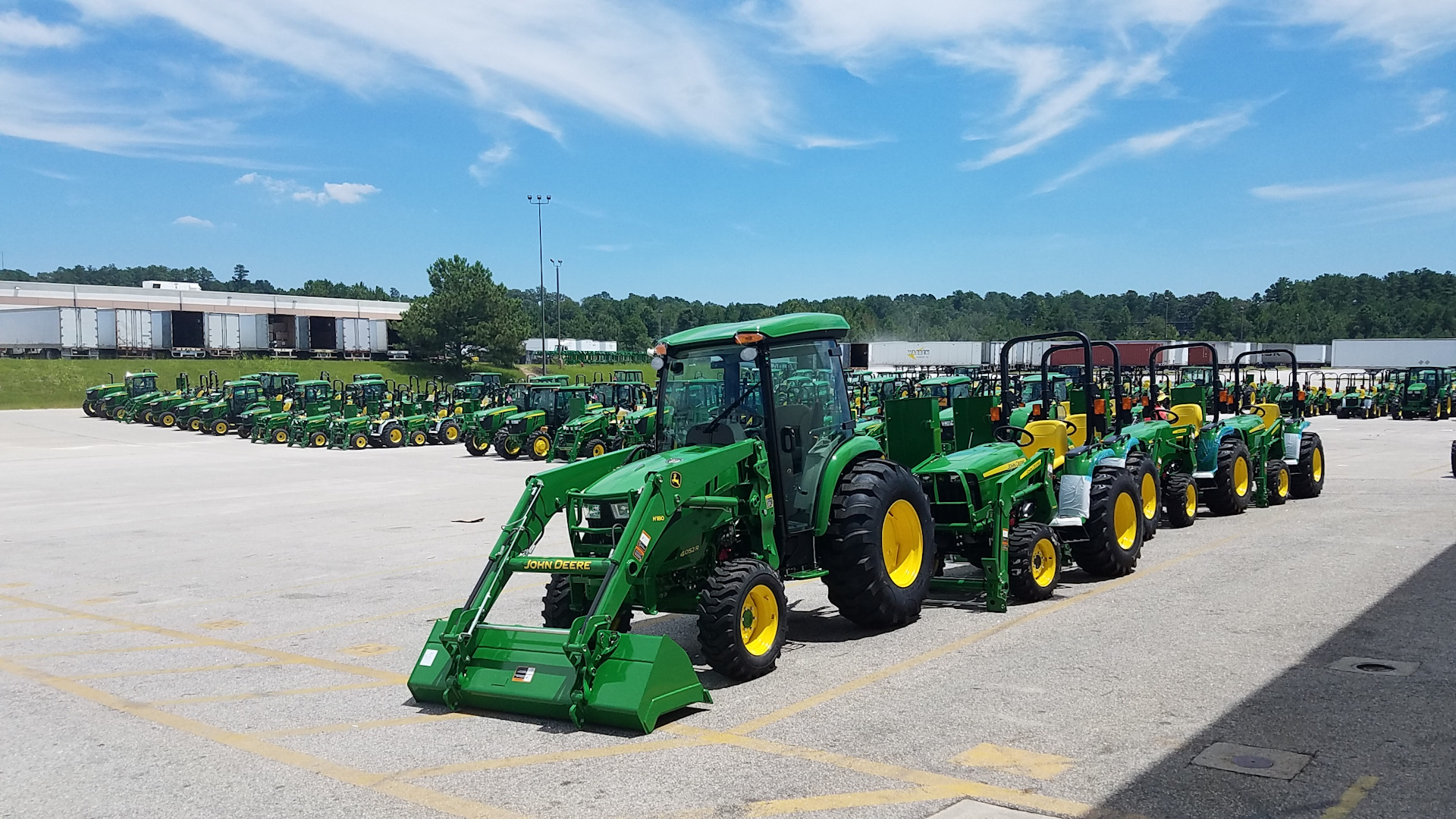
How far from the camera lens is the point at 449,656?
7.03 m

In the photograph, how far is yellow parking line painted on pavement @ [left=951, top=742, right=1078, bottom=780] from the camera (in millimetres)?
5590

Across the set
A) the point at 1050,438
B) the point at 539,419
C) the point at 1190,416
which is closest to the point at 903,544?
the point at 1050,438

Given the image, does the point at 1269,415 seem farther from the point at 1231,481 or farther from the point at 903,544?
the point at 903,544

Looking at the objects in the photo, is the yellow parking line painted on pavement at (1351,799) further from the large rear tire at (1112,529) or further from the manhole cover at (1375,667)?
the large rear tire at (1112,529)

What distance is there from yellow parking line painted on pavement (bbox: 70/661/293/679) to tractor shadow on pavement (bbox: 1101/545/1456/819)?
21.0 ft

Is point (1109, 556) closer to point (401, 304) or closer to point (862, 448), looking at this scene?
point (862, 448)

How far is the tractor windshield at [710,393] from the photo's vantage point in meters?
8.22

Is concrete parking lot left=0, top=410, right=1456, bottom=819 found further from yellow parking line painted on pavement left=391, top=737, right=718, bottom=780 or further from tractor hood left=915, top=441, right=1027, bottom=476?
tractor hood left=915, top=441, right=1027, bottom=476

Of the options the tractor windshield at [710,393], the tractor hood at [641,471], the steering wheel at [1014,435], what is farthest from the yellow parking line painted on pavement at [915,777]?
the steering wheel at [1014,435]

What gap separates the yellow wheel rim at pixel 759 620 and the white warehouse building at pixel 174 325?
66233 mm

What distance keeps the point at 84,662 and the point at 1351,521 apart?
14.9m

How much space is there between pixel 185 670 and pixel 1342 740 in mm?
7946

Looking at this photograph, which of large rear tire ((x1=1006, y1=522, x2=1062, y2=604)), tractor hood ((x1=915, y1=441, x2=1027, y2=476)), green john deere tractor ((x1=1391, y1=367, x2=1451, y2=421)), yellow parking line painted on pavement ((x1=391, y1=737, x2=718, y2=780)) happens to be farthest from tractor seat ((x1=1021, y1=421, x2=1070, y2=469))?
green john deere tractor ((x1=1391, y1=367, x2=1451, y2=421))

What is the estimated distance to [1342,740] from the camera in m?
5.95
